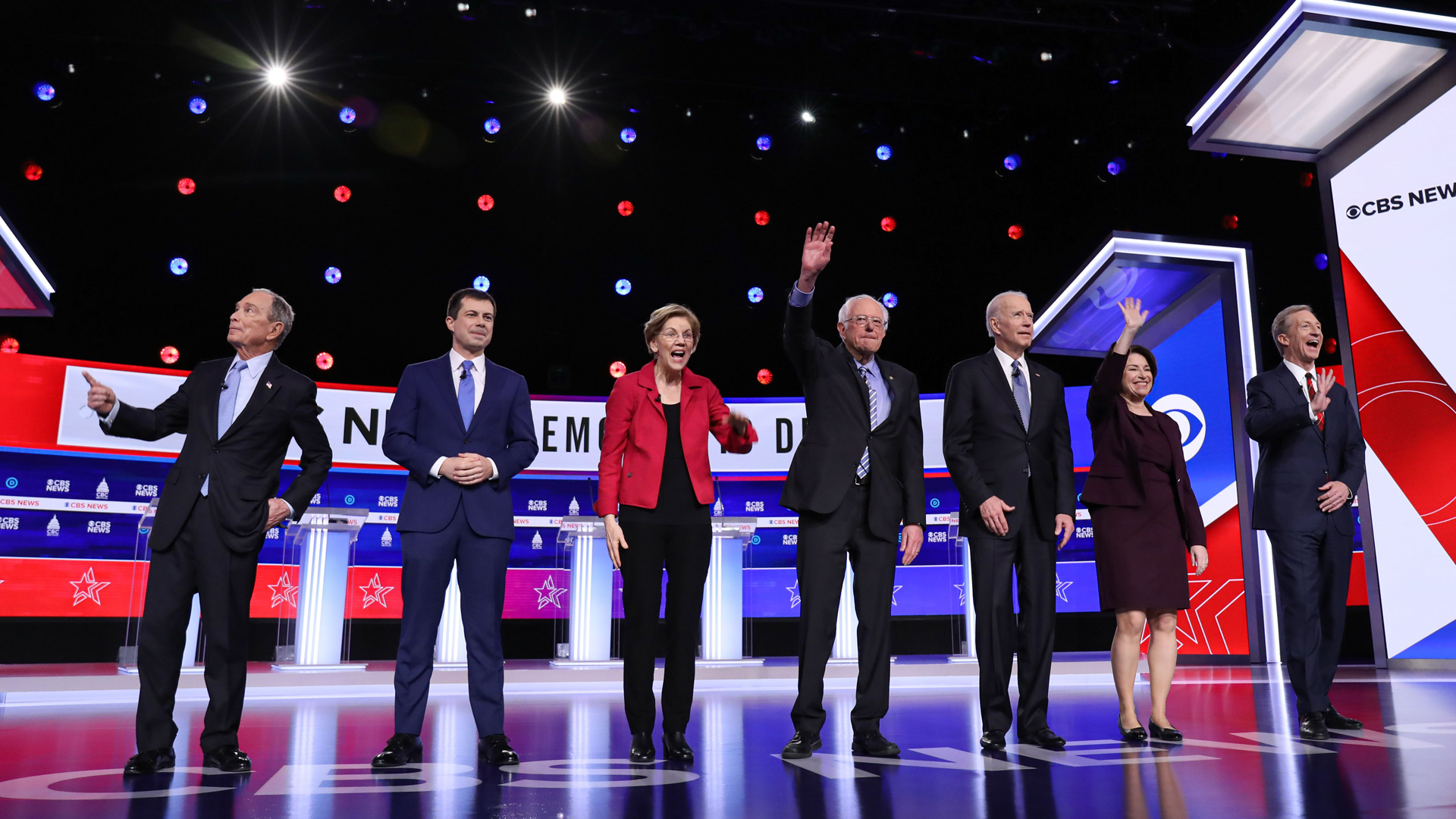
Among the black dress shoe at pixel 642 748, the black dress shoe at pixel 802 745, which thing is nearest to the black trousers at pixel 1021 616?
the black dress shoe at pixel 802 745

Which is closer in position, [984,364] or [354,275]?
[984,364]

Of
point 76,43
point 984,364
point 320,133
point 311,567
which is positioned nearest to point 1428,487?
point 984,364

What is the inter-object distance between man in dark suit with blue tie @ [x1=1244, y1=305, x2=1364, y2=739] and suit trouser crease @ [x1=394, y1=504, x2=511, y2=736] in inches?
108

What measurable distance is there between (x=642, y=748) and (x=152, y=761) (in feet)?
4.56

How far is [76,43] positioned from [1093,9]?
27.1 ft

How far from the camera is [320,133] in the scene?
28.6ft

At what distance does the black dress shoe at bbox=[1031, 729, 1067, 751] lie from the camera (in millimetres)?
3072

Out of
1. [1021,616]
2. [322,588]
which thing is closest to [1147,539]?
[1021,616]

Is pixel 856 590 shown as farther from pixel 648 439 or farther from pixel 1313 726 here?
pixel 1313 726

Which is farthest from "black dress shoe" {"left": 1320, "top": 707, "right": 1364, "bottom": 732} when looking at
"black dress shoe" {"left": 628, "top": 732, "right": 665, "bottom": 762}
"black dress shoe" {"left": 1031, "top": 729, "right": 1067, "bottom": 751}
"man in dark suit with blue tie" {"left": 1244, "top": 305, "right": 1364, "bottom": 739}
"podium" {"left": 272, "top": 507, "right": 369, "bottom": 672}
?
"podium" {"left": 272, "top": 507, "right": 369, "bottom": 672}

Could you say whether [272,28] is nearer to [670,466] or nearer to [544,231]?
[544,231]

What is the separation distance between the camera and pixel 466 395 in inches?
125

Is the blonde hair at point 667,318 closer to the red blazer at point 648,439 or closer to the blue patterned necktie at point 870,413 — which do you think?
the red blazer at point 648,439

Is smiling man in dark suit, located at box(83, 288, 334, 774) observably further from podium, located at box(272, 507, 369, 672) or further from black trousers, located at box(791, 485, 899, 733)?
podium, located at box(272, 507, 369, 672)
